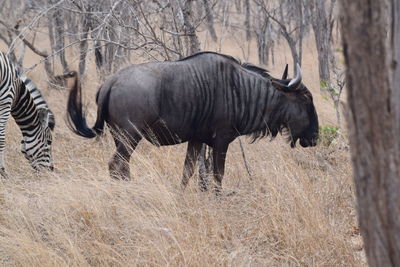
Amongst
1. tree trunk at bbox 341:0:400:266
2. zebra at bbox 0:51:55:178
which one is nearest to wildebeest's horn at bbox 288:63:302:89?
zebra at bbox 0:51:55:178

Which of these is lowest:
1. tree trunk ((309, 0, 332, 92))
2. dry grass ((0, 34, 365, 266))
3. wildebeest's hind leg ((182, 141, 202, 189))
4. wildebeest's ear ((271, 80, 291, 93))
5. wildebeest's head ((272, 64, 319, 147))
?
dry grass ((0, 34, 365, 266))

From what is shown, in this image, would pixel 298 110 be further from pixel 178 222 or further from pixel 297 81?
pixel 178 222

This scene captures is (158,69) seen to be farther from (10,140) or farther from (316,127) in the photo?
(10,140)

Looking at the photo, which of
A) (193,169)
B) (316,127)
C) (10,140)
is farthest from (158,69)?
(10,140)

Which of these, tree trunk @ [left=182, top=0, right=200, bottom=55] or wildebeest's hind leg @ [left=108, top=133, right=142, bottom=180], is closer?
wildebeest's hind leg @ [left=108, top=133, right=142, bottom=180]

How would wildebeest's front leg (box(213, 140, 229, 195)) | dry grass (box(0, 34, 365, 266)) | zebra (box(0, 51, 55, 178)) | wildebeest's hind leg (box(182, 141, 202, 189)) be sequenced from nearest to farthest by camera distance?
dry grass (box(0, 34, 365, 266)) < wildebeest's hind leg (box(182, 141, 202, 189)) < wildebeest's front leg (box(213, 140, 229, 195)) < zebra (box(0, 51, 55, 178))

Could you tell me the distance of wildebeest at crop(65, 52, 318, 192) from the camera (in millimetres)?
5340

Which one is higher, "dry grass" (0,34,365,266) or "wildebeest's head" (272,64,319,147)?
"wildebeest's head" (272,64,319,147)

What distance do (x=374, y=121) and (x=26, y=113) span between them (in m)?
5.72

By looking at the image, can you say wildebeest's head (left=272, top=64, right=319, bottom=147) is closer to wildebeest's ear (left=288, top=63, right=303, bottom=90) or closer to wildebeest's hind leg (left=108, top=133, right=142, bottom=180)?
wildebeest's ear (left=288, top=63, right=303, bottom=90)

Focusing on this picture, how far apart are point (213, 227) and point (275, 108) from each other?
75.9 inches

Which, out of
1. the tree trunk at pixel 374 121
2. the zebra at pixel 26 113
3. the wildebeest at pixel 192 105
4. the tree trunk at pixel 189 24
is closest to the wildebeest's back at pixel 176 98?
the wildebeest at pixel 192 105

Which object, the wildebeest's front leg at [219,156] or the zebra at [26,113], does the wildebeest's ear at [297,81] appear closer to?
the wildebeest's front leg at [219,156]

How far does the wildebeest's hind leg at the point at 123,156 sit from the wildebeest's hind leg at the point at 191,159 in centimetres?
45
